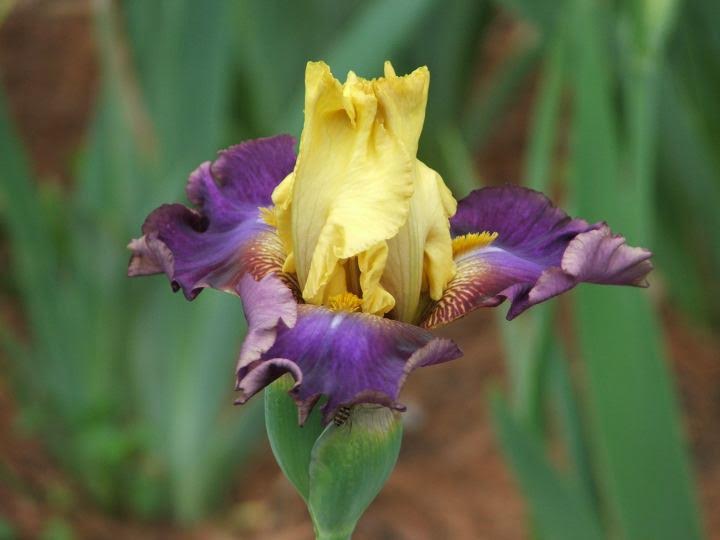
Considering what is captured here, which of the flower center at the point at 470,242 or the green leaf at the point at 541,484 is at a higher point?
the flower center at the point at 470,242

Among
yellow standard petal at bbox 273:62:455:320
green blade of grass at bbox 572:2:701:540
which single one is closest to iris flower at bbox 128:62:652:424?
yellow standard petal at bbox 273:62:455:320

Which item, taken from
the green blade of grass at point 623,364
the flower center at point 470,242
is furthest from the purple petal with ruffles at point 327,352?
the green blade of grass at point 623,364

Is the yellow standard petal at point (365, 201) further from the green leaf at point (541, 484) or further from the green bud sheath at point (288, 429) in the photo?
the green leaf at point (541, 484)

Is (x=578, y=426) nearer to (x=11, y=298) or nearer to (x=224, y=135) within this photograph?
(x=224, y=135)

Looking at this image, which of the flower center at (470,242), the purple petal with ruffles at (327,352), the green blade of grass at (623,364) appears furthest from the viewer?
the green blade of grass at (623,364)

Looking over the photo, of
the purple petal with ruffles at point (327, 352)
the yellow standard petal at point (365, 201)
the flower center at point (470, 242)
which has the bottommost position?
the purple petal with ruffles at point (327, 352)

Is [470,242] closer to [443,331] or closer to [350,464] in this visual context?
[350,464]

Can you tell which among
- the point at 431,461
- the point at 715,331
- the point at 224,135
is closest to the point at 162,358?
the point at 224,135
